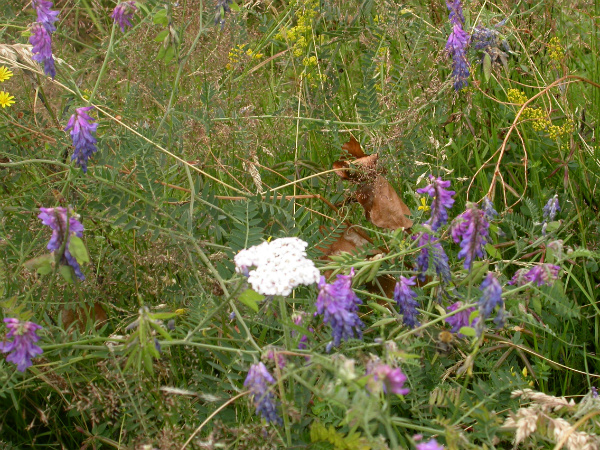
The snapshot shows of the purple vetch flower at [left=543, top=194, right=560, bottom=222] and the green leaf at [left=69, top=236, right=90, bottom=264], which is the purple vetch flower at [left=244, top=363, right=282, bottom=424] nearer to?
the green leaf at [left=69, top=236, right=90, bottom=264]

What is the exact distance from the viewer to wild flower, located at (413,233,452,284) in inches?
62.8

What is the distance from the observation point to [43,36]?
1.82 meters

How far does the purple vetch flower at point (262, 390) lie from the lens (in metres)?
1.28

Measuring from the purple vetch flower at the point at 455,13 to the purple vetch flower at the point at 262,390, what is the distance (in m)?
1.56

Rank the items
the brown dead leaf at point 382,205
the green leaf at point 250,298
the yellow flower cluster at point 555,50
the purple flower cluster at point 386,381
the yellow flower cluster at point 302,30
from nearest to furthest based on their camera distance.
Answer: the purple flower cluster at point 386,381 < the green leaf at point 250,298 < the brown dead leaf at point 382,205 < the yellow flower cluster at point 555,50 < the yellow flower cluster at point 302,30

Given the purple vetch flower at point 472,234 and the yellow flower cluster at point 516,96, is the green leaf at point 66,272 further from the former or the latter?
the yellow flower cluster at point 516,96

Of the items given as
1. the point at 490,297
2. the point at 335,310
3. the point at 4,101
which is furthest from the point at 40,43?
the point at 490,297

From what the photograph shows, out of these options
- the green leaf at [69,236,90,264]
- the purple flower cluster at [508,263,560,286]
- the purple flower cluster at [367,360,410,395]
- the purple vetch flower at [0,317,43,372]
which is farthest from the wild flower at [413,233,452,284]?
the purple vetch flower at [0,317,43,372]

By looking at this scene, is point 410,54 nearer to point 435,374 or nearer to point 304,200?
point 304,200

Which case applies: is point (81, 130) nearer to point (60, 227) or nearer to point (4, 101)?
point (60, 227)

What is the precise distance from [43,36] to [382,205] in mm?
1193

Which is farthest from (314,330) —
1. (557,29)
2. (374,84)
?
(557,29)

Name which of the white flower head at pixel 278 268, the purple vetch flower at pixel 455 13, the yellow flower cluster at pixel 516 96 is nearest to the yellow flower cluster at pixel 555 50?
the yellow flower cluster at pixel 516 96

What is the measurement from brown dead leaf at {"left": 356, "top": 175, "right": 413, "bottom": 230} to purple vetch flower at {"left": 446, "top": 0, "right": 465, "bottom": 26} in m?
0.62
